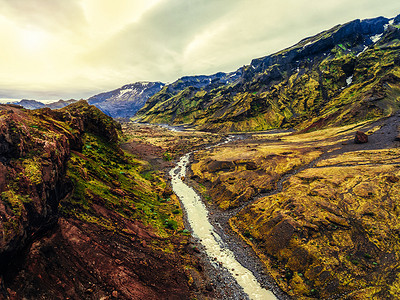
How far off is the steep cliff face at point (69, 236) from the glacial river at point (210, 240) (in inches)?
167

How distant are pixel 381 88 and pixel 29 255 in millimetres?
179797

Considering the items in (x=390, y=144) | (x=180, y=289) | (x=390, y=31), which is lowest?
(x=180, y=289)

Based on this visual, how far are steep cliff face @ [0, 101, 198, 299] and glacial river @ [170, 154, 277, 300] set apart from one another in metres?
4.24

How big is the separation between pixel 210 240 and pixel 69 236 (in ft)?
79.0

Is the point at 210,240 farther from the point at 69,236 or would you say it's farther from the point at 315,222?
the point at 69,236

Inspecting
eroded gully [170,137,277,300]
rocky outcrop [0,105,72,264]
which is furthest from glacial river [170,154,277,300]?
rocky outcrop [0,105,72,264]

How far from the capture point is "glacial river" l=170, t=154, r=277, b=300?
25562mm

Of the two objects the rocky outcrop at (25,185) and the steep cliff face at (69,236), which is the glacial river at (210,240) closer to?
the steep cliff face at (69,236)

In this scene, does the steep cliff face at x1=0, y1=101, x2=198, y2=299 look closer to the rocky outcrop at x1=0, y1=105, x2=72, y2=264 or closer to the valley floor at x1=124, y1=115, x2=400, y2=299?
the rocky outcrop at x1=0, y1=105, x2=72, y2=264

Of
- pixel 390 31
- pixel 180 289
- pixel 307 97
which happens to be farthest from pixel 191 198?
pixel 390 31

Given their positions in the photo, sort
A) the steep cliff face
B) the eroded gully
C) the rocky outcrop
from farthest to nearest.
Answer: the eroded gully < the steep cliff face < the rocky outcrop

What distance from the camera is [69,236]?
20750 millimetres

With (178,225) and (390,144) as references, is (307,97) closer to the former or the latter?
(390,144)

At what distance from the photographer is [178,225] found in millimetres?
37938
